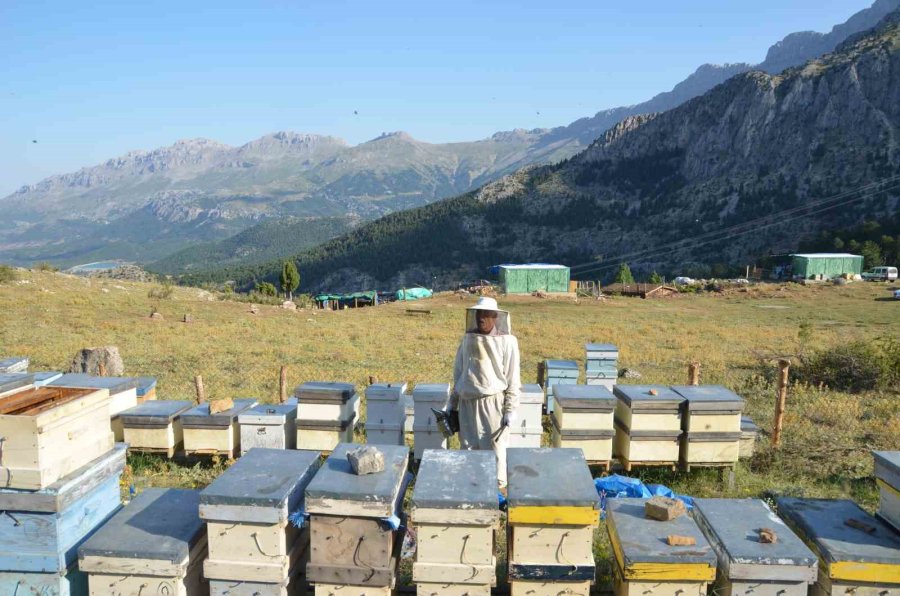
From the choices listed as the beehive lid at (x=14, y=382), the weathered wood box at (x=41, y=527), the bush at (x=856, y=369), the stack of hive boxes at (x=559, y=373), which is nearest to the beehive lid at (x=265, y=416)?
the beehive lid at (x=14, y=382)

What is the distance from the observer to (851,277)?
57812mm

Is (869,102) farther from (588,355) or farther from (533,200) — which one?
(588,355)

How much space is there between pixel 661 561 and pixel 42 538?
185 inches

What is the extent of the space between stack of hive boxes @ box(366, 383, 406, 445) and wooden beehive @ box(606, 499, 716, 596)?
14.4 feet

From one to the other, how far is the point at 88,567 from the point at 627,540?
410 centimetres

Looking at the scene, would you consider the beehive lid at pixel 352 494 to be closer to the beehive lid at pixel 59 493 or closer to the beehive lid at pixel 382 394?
A: the beehive lid at pixel 59 493

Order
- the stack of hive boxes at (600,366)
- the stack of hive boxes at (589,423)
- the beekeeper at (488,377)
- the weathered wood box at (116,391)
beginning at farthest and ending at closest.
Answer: the stack of hive boxes at (600,366) < the weathered wood box at (116,391) < the stack of hive boxes at (589,423) < the beekeeper at (488,377)

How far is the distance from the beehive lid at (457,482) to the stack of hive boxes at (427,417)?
298 centimetres

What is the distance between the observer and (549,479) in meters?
4.84

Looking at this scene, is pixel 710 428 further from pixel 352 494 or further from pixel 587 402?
pixel 352 494

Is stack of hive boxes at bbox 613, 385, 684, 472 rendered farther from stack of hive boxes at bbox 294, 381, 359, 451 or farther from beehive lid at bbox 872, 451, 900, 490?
stack of hive boxes at bbox 294, 381, 359, 451

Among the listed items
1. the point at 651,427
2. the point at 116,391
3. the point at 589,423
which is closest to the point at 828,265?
the point at 651,427

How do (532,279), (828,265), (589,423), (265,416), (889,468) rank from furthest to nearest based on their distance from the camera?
(828,265) < (532,279) < (265,416) < (589,423) < (889,468)

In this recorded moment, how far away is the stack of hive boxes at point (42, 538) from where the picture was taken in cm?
448
